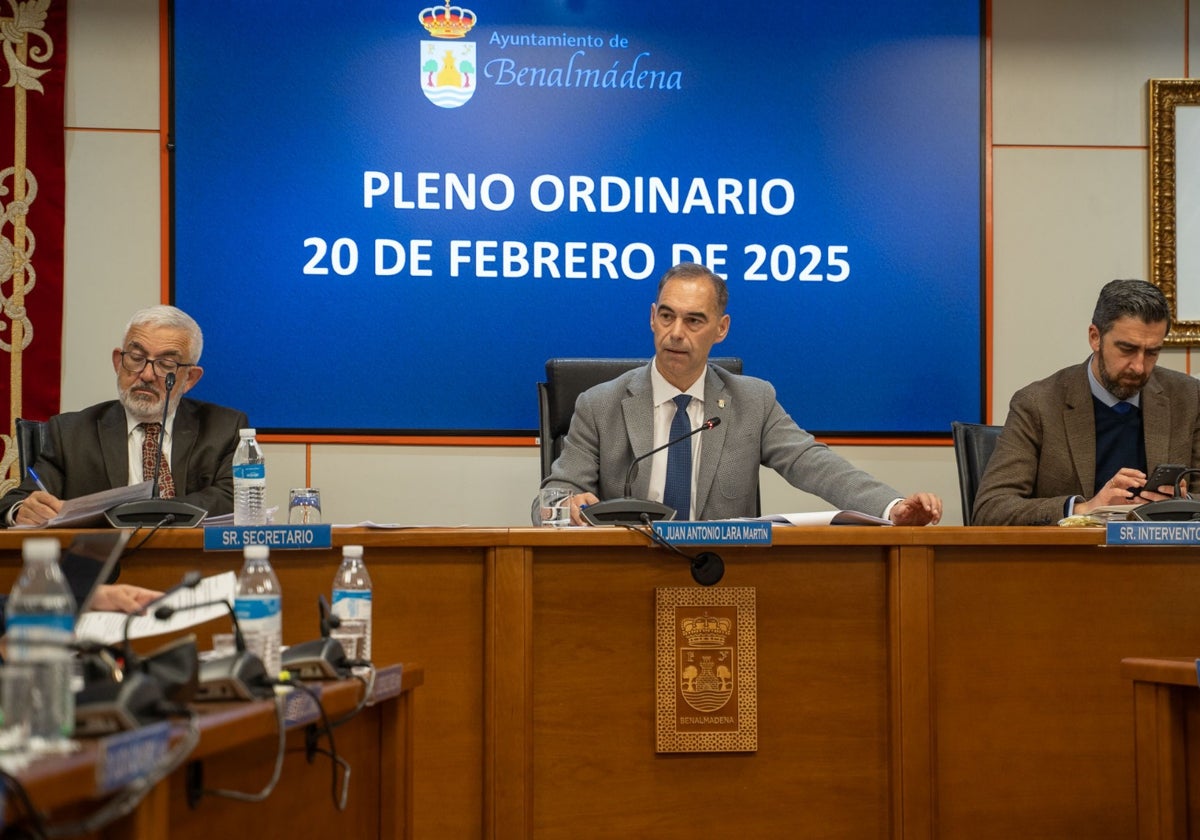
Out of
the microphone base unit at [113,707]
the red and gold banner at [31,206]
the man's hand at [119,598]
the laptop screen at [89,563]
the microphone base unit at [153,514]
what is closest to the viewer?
the microphone base unit at [113,707]

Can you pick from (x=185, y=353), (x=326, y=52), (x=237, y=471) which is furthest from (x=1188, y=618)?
(x=326, y=52)

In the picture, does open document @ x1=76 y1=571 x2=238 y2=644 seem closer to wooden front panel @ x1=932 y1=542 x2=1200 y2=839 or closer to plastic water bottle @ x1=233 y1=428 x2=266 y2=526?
plastic water bottle @ x1=233 y1=428 x2=266 y2=526

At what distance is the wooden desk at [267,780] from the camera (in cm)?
99

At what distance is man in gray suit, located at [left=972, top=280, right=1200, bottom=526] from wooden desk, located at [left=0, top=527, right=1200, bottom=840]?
0.84 m

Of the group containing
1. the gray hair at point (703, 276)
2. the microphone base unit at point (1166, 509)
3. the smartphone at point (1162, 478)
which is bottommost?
the microphone base unit at point (1166, 509)

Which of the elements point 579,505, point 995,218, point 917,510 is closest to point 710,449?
point 579,505

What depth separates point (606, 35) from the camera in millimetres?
4043

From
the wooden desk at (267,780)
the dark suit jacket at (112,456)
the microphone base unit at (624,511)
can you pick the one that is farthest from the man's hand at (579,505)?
the dark suit jacket at (112,456)

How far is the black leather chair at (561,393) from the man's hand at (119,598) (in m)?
1.49

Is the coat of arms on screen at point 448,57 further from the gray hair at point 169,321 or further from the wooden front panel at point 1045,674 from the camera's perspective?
the wooden front panel at point 1045,674

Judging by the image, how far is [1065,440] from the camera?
320 cm

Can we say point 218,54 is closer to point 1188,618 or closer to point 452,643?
point 452,643

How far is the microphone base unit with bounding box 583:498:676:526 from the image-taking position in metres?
2.40

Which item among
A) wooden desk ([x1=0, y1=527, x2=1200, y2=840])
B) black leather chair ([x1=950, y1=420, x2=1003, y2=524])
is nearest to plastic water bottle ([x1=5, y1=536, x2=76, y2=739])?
wooden desk ([x1=0, y1=527, x2=1200, y2=840])
